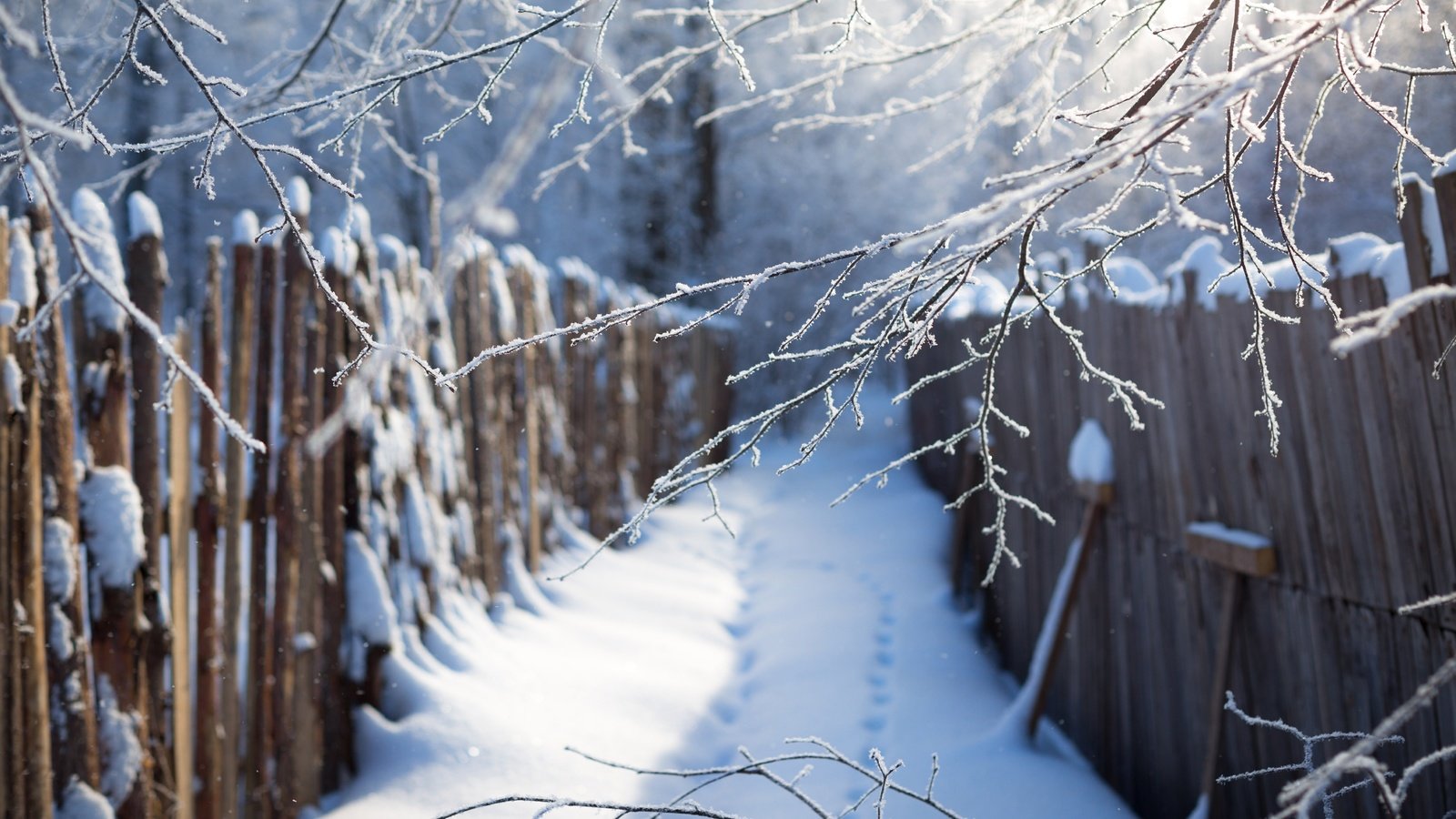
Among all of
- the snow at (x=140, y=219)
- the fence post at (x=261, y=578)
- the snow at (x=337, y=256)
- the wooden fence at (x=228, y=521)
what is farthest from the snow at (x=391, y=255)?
the snow at (x=140, y=219)

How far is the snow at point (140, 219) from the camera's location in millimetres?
2287

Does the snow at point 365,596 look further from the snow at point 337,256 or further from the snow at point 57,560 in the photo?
the snow at point 57,560

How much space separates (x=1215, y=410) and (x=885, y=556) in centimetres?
385

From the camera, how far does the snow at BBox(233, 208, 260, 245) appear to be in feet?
8.84

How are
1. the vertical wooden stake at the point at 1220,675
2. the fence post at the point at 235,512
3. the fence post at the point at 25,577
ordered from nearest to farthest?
the fence post at the point at 25,577 → the fence post at the point at 235,512 → the vertical wooden stake at the point at 1220,675

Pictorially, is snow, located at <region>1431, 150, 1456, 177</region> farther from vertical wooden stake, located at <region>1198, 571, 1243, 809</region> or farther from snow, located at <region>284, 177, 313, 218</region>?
snow, located at <region>284, 177, 313, 218</region>

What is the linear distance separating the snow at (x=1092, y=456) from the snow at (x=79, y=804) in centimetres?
338

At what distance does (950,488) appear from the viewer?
7574 millimetres

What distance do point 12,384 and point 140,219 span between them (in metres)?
0.62

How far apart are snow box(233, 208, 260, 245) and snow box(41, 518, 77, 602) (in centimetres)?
100

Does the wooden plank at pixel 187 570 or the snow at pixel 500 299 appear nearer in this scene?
the wooden plank at pixel 187 570

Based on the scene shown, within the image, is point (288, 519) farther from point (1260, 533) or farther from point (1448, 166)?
point (1448, 166)

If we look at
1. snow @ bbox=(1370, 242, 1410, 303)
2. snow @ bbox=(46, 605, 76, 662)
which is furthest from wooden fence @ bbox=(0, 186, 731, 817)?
snow @ bbox=(1370, 242, 1410, 303)

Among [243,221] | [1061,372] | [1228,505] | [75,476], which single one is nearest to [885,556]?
[1061,372]
